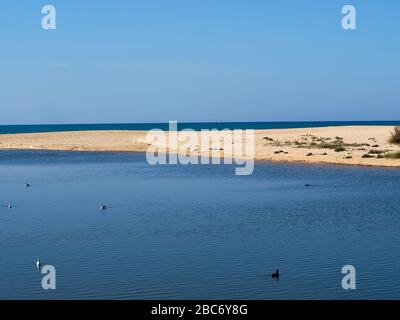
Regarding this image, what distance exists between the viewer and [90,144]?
76.4m

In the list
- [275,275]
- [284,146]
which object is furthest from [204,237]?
[284,146]

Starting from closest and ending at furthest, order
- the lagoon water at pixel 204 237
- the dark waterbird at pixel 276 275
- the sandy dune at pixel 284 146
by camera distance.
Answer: the lagoon water at pixel 204 237 < the dark waterbird at pixel 276 275 < the sandy dune at pixel 284 146

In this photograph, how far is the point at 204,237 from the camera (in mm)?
20016

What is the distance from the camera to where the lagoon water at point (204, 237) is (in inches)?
580

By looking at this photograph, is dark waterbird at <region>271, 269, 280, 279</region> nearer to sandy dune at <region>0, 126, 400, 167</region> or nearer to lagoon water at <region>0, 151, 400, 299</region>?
lagoon water at <region>0, 151, 400, 299</region>

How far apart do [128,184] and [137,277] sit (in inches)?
794

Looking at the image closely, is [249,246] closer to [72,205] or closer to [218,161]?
[72,205]

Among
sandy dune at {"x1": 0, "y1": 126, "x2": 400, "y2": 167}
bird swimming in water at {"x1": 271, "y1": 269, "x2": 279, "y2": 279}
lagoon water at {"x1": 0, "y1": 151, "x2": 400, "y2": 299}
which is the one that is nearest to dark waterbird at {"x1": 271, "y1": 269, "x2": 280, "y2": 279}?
bird swimming in water at {"x1": 271, "y1": 269, "x2": 279, "y2": 279}

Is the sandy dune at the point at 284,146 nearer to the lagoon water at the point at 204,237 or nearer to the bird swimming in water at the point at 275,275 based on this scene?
the lagoon water at the point at 204,237

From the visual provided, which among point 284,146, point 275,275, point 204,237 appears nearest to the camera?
point 275,275

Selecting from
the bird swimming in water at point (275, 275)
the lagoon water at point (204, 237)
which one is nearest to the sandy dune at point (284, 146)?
the lagoon water at point (204, 237)

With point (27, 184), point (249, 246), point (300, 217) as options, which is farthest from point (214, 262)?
point (27, 184)

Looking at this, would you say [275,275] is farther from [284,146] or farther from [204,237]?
[284,146]

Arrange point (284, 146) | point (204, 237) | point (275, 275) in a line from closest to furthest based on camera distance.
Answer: point (275, 275) < point (204, 237) < point (284, 146)
